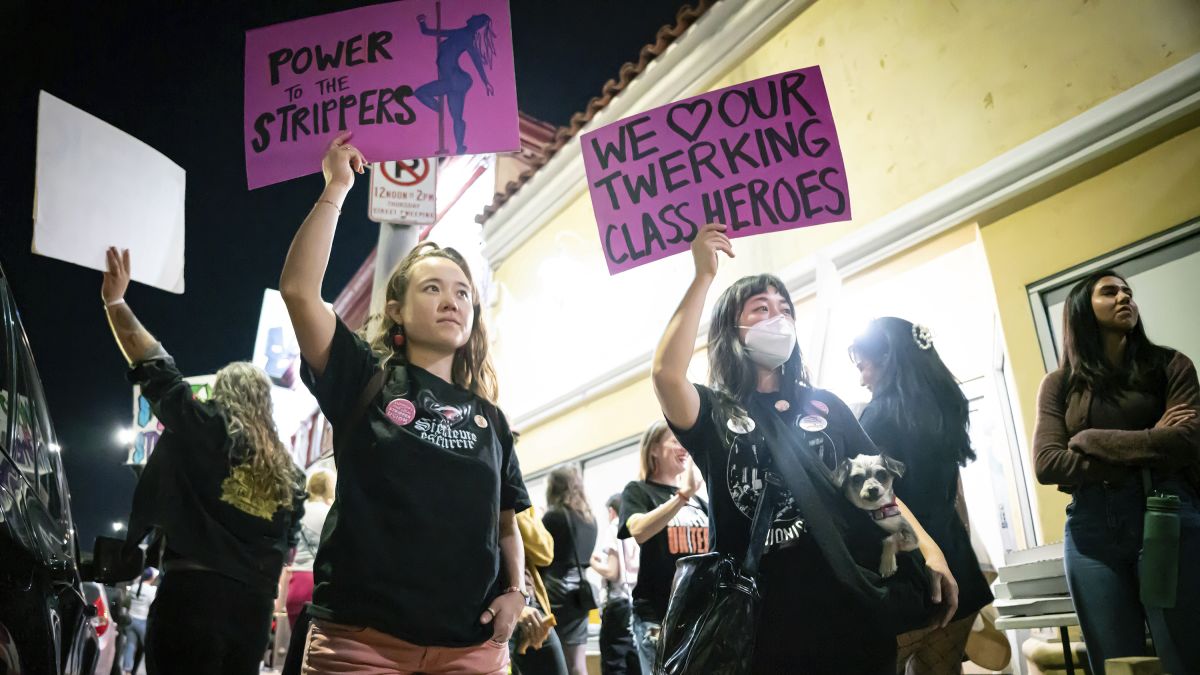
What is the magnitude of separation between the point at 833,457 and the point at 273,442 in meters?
2.52

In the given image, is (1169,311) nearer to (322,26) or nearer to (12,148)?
(322,26)

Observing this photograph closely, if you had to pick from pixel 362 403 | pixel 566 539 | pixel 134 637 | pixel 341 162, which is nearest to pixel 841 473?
pixel 362 403

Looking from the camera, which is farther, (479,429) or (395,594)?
(479,429)

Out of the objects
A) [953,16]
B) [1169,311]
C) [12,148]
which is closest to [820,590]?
[1169,311]

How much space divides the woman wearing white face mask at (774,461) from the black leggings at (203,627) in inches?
78.6

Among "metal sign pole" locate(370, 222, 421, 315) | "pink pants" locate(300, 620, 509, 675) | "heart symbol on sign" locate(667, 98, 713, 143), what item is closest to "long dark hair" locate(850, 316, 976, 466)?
"heart symbol on sign" locate(667, 98, 713, 143)

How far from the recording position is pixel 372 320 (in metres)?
2.89

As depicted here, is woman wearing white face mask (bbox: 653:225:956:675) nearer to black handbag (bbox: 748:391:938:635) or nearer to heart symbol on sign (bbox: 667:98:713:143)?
black handbag (bbox: 748:391:938:635)

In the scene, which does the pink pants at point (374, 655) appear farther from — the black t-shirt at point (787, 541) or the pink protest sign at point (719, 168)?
the pink protest sign at point (719, 168)

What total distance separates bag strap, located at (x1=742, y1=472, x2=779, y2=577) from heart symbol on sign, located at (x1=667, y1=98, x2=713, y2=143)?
145cm

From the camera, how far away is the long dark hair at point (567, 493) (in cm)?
551

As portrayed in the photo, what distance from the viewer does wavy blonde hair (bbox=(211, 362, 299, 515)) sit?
3477 mm

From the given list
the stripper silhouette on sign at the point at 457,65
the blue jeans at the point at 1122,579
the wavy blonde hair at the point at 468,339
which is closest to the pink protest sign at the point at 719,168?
the stripper silhouette on sign at the point at 457,65

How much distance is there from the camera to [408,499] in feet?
6.53
